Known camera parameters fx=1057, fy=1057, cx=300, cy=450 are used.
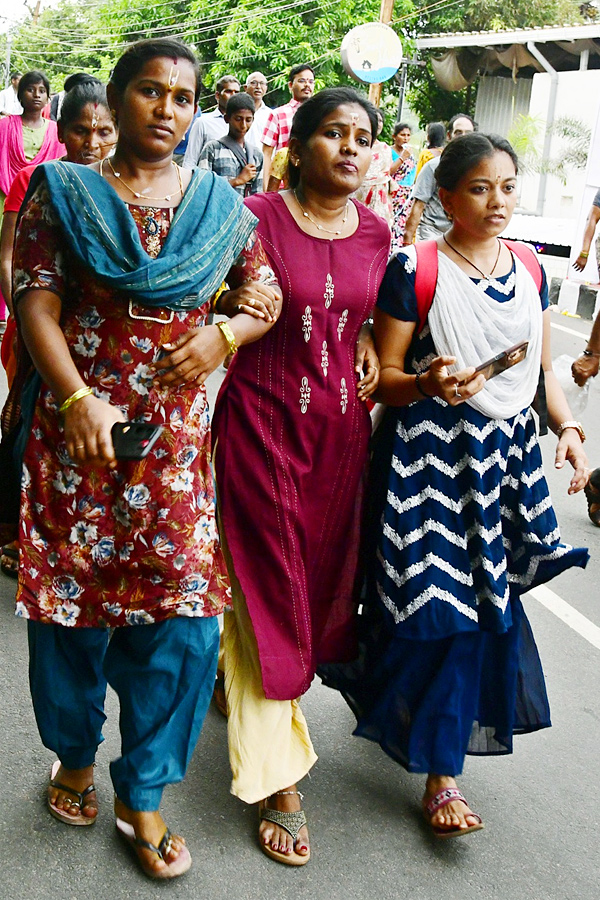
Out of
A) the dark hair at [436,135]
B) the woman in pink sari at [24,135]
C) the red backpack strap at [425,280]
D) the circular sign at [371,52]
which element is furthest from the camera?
the circular sign at [371,52]

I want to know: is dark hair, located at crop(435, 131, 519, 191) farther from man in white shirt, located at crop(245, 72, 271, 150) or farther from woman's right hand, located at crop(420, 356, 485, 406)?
man in white shirt, located at crop(245, 72, 271, 150)

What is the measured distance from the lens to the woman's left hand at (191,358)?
2441mm

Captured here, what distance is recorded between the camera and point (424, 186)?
9047 mm

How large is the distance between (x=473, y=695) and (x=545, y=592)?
1950mm

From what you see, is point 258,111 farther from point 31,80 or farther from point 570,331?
point 570,331

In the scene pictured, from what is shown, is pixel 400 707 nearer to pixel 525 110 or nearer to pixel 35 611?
pixel 35 611

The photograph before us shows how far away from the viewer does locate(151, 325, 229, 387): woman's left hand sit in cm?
244

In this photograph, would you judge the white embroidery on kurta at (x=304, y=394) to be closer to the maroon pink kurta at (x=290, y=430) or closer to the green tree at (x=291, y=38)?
the maroon pink kurta at (x=290, y=430)

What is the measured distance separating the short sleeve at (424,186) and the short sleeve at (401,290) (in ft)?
20.2

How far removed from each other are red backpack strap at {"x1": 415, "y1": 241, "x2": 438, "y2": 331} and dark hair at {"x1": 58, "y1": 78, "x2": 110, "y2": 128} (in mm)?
1600

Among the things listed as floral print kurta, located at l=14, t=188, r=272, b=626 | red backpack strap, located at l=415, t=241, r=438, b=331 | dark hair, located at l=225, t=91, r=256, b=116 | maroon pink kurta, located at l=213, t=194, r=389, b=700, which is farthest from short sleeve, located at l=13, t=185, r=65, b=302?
dark hair, located at l=225, t=91, r=256, b=116

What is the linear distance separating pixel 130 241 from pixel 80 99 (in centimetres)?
183

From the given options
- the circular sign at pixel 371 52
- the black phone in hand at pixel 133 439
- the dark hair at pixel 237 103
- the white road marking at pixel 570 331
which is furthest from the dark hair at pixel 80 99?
the circular sign at pixel 371 52

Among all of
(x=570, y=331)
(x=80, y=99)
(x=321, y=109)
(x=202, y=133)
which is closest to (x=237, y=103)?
(x=202, y=133)
